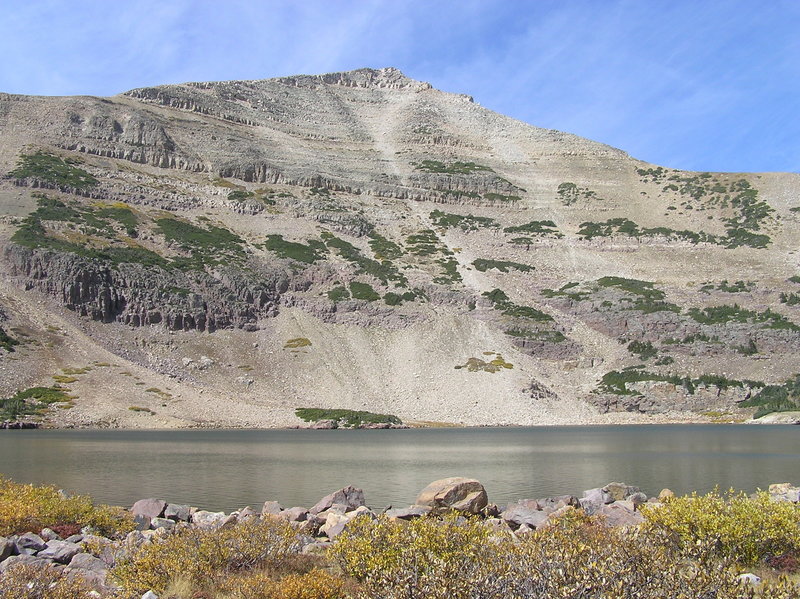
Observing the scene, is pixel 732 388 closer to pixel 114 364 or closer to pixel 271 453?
pixel 271 453

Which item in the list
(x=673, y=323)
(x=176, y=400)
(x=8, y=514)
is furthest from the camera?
(x=673, y=323)

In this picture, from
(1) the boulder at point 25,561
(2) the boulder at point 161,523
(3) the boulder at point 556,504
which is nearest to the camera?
(1) the boulder at point 25,561

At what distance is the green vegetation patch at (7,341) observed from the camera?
66000mm

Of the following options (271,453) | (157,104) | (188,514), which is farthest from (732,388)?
(157,104)

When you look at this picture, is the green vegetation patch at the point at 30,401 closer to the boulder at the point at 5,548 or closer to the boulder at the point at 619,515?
the boulder at the point at 5,548

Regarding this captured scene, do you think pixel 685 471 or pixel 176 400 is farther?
pixel 176 400

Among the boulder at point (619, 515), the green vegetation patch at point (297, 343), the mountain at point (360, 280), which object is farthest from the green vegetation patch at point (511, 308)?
the boulder at point (619, 515)

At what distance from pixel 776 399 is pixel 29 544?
266 ft

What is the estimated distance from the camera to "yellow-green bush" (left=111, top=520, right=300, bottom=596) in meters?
10.1

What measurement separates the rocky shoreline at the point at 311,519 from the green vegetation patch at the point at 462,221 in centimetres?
10358

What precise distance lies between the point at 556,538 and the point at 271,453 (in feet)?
111

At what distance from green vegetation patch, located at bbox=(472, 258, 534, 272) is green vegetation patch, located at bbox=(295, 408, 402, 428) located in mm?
43377

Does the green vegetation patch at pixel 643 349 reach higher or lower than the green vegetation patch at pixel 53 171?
lower

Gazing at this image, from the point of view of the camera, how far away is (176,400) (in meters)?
67.1
